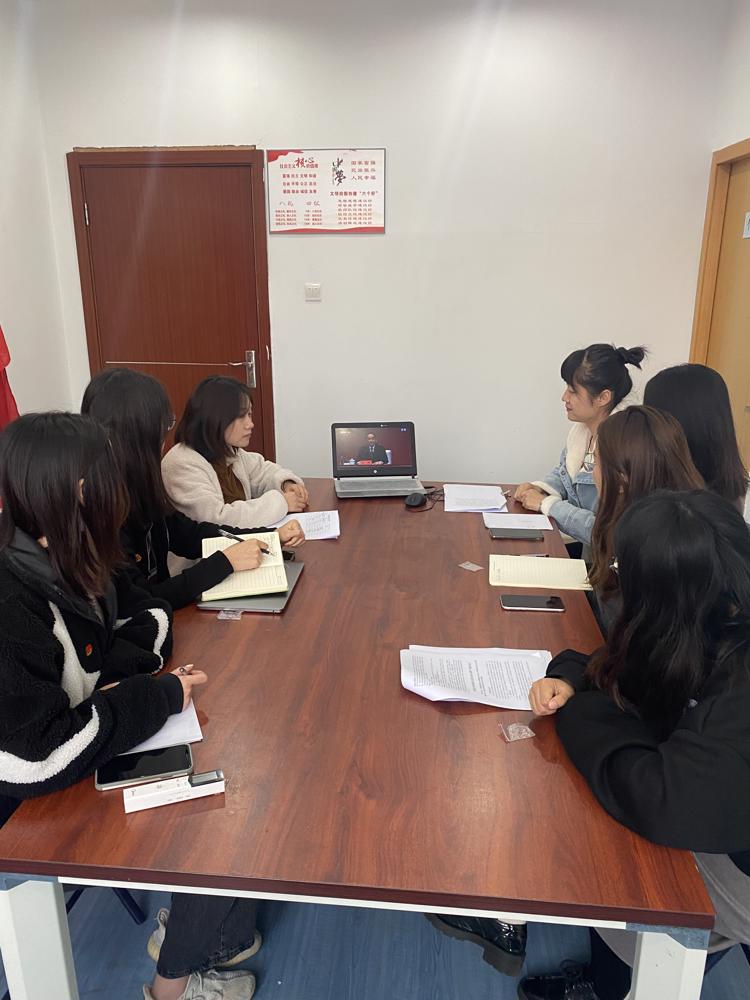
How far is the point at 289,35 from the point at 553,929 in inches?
144

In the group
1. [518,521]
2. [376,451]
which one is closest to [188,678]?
[518,521]

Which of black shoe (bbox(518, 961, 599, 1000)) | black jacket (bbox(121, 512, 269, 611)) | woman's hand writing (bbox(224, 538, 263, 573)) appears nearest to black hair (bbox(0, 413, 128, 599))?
black jacket (bbox(121, 512, 269, 611))

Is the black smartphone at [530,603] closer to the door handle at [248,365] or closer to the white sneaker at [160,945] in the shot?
the white sneaker at [160,945]

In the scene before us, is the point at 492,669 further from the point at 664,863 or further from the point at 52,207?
the point at 52,207

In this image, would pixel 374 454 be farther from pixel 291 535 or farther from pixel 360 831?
pixel 360 831

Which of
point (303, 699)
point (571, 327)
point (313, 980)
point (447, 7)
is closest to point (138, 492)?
point (303, 699)

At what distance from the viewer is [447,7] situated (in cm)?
329

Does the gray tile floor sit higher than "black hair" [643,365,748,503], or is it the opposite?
"black hair" [643,365,748,503]

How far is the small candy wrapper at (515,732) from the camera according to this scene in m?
1.16

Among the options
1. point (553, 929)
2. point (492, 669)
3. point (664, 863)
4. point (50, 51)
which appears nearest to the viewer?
point (664, 863)

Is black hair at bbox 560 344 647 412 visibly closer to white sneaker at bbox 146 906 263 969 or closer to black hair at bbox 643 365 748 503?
black hair at bbox 643 365 748 503

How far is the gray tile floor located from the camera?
55.4 inches

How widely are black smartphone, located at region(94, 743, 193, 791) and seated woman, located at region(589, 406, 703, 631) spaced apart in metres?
0.94

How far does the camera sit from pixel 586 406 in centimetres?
248
